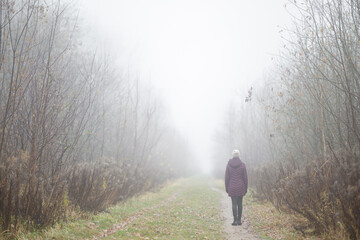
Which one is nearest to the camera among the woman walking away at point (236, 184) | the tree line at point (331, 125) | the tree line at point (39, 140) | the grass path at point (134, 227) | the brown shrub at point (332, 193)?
the brown shrub at point (332, 193)

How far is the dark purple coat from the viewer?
778cm

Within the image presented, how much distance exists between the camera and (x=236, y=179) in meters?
7.95

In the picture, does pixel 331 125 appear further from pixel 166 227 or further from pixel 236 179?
pixel 166 227

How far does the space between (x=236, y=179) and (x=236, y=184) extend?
16cm

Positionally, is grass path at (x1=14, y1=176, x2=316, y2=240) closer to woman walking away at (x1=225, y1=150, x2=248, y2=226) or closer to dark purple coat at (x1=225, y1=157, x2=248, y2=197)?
woman walking away at (x1=225, y1=150, x2=248, y2=226)

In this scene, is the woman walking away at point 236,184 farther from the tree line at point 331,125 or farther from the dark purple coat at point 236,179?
the tree line at point 331,125

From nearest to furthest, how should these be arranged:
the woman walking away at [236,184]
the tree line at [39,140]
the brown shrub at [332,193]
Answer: the brown shrub at [332,193], the tree line at [39,140], the woman walking away at [236,184]

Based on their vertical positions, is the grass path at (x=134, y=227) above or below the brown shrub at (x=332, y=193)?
below

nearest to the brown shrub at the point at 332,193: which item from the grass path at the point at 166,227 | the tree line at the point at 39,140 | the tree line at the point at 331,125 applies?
the tree line at the point at 331,125

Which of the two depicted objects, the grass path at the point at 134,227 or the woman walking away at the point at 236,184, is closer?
the grass path at the point at 134,227

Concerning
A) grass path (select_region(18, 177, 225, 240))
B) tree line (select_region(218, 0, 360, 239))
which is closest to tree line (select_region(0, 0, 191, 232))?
grass path (select_region(18, 177, 225, 240))

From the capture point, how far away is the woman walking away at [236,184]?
7758mm

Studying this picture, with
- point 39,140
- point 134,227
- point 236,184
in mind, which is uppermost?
point 39,140

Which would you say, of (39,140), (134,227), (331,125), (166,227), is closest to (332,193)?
(331,125)
